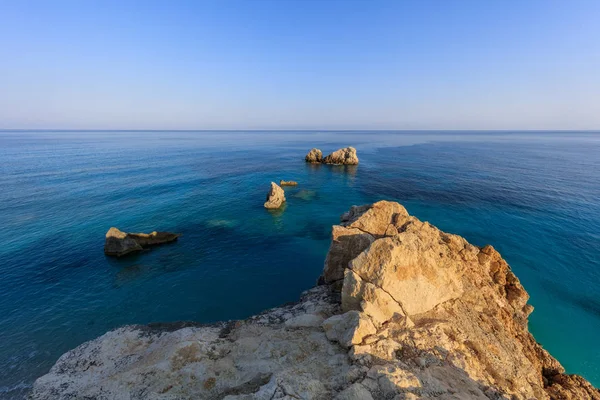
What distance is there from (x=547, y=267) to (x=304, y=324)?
1363 inches

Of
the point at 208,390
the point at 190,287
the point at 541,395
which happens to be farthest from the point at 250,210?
the point at 541,395

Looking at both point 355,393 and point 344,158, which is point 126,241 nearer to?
point 355,393

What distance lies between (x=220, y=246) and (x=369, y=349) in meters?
28.5

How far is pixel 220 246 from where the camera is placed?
3731cm

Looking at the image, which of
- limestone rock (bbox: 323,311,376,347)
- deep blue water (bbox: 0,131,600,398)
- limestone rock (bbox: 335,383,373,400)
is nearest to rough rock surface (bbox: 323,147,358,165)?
deep blue water (bbox: 0,131,600,398)

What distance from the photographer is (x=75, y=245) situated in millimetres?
36500

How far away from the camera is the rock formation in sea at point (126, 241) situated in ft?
113

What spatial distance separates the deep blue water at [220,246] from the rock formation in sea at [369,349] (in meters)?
Answer: 5.26

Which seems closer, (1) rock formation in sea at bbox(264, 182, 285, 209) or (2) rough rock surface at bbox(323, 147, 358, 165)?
(1) rock formation in sea at bbox(264, 182, 285, 209)

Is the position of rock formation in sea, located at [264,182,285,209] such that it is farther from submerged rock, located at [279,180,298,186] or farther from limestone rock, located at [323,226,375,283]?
limestone rock, located at [323,226,375,283]

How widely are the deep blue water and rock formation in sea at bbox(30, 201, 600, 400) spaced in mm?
5256

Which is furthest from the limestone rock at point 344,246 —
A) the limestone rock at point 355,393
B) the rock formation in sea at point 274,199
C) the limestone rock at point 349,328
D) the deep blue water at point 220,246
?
the rock formation in sea at point 274,199

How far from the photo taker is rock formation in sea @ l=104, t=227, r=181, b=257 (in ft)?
113

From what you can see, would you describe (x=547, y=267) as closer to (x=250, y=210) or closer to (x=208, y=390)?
(x=208, y=390)
